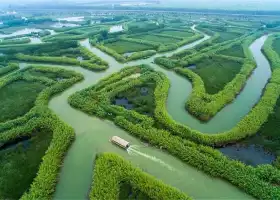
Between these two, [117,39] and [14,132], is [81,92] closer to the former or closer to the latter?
[14,132]

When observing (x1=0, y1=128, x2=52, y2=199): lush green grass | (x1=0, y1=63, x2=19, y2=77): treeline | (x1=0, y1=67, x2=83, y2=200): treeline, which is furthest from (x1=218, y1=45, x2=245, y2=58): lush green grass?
(x1=0, y1=63, x2=19, y2=77): treeline

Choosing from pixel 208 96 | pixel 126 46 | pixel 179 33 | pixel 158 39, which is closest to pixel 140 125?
pixel 208 96

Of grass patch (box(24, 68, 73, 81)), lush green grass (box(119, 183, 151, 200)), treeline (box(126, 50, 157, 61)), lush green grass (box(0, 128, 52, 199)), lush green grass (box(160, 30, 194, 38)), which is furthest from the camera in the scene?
lush green grass (box(160, 30, 194, 38))

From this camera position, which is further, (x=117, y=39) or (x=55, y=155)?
(x=117, y=39)

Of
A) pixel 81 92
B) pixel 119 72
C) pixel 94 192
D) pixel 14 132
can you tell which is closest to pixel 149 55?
pixel 119 72

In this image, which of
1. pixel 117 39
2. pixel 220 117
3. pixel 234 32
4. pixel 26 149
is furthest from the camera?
pixel 234 32

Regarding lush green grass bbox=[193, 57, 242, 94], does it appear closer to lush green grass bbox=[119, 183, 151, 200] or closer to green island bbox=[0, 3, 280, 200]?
green island bbox=[0, 3, 280, 200]
